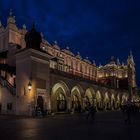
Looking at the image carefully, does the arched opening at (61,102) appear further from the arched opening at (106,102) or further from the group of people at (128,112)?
the arched opening at (106,102)

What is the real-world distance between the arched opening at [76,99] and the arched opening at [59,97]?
308 centimetres

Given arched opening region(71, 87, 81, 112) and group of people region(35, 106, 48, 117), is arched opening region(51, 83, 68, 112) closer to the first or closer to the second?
arched opening region(71, 87, 81, 112)

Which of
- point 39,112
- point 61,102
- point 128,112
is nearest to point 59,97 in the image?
point 61,102

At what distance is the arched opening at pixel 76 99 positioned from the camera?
1876 inches

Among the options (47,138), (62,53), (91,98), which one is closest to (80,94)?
(91,98)

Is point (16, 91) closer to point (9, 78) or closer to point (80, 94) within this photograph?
point (9, 78)

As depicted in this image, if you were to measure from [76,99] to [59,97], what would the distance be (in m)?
6.82

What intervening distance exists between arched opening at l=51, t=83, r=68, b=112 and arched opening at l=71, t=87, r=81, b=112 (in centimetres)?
308

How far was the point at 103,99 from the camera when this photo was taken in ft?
202

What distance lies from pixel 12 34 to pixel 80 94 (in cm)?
2167

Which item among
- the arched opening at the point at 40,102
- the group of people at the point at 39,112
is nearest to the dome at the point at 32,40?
the arched opening at the point at 40,102

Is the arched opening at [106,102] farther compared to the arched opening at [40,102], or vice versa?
the arched opening at [106,102]

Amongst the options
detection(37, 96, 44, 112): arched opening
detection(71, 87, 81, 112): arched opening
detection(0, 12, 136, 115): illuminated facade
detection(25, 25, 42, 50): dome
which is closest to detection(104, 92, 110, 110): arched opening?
detection(0, 12, 136, 115): illuminated facade

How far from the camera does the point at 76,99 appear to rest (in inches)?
1955
